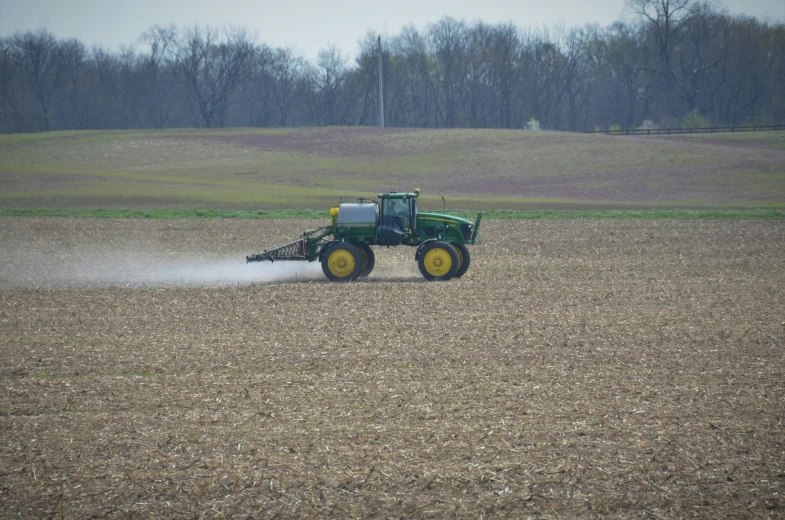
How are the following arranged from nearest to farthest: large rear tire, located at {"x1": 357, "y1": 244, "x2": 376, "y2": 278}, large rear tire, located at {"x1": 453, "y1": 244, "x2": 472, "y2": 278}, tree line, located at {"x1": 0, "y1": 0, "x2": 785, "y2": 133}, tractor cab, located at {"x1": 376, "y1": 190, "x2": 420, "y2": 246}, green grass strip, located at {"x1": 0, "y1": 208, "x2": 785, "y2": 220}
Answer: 1. tractor cab, located at {"x1": 376, "y1": 190, "x2": 420, "y2": 246}
2. large rear tire, located at {"x1": 453, "y1": 244, "x2": 472, "y2": 278}
3. large rear tire, located at {"x1": 357, "y1": 244, "x2": 376, "y2": 278}
4. green grass strip, located at {"x1": 0, "y1": 208, "x2": 785, "y2": 220}
5. tree line, located at {"x1": 0, "y1": 0, "x2": 785, "y2": 133}

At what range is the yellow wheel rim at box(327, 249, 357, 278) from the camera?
18.7 metres

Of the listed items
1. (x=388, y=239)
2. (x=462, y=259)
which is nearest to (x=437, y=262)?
(x=462, y=259)

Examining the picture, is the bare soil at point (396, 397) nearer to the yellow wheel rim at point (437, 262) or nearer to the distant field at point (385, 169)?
the yellow wheel rim at point (437, 262)

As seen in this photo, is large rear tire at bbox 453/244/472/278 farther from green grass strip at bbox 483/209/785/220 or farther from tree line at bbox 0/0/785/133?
tree line at bbox 0/0/785/133

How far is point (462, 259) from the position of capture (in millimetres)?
19172

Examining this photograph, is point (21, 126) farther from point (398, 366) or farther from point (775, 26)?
point (398, 366)

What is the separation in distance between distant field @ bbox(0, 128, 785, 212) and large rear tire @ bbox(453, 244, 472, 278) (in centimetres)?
2228

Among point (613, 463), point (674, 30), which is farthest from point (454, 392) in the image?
point (674, 30)

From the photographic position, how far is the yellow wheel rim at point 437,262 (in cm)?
1869

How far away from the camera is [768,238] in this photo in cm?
2655

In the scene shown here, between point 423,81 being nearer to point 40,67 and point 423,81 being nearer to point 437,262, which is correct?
point 40,67

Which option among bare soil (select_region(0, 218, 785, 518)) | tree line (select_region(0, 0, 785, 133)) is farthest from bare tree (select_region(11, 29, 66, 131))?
bare soil (select_region(0, 218, 785, 518))

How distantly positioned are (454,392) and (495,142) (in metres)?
64.9

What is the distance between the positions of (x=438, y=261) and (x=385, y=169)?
4463cm
